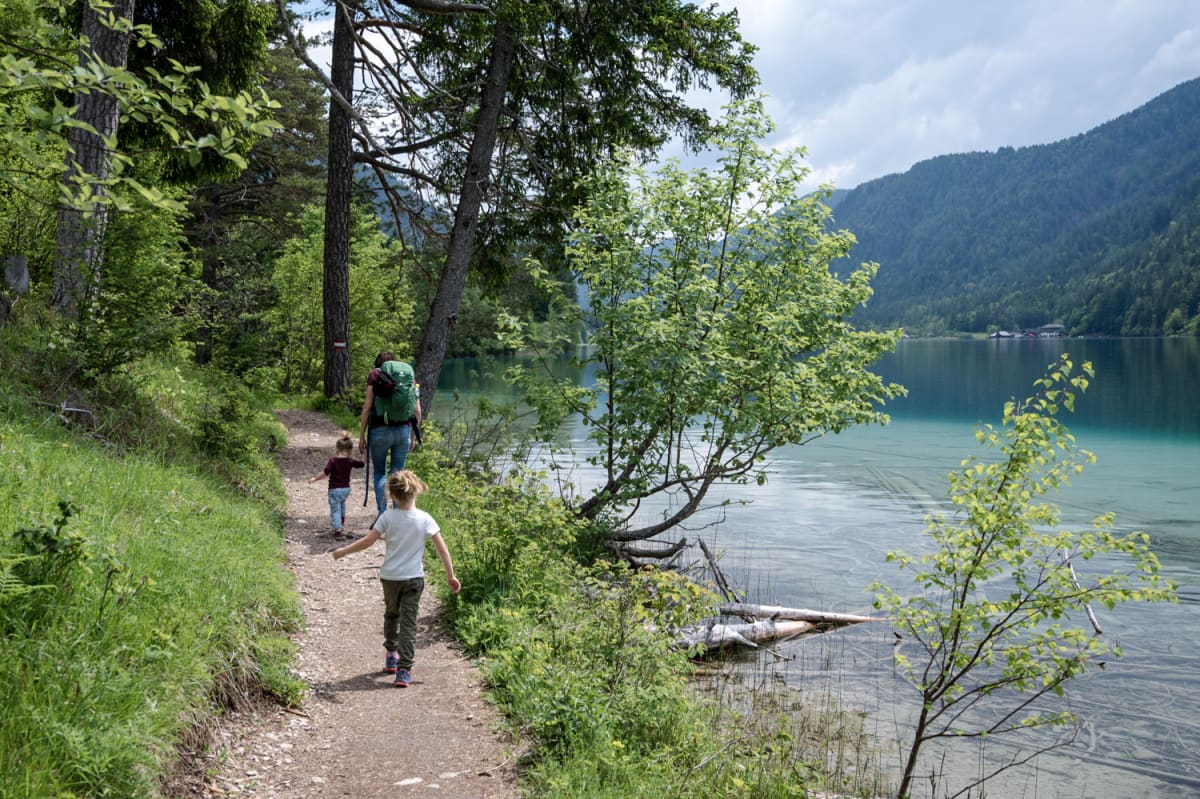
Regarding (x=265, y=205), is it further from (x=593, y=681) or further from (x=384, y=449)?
(x=593, y=681)

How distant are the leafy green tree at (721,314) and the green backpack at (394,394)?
2360 millimetres

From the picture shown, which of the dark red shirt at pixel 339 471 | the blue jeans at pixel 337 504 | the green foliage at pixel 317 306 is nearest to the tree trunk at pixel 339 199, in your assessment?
the green foliage at pixel 317 306

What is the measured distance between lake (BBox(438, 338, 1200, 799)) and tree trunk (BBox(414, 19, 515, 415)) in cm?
641

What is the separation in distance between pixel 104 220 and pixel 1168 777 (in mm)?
12172

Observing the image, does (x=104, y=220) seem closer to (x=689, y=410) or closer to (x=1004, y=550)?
(x=689, y=410)

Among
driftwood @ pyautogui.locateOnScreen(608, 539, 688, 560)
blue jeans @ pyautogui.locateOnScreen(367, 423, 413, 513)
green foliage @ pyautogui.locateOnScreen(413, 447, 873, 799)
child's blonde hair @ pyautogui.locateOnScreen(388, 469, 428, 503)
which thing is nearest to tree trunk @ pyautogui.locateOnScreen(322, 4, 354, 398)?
driftwood @ pyautogui.locateOnScreen(608, 539, 688, 560)

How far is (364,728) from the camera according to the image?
5418 millimetres

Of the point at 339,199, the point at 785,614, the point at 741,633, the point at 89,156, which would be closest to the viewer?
the point at 89,156

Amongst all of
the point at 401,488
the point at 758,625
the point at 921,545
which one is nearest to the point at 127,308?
the point at 401,488

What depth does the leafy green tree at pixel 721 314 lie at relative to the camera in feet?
36.3

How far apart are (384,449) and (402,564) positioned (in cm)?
420

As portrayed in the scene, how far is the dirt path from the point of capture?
4691 millimetres

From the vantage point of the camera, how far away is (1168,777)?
26.9ft

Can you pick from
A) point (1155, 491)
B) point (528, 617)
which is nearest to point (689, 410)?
point (528, 617)
